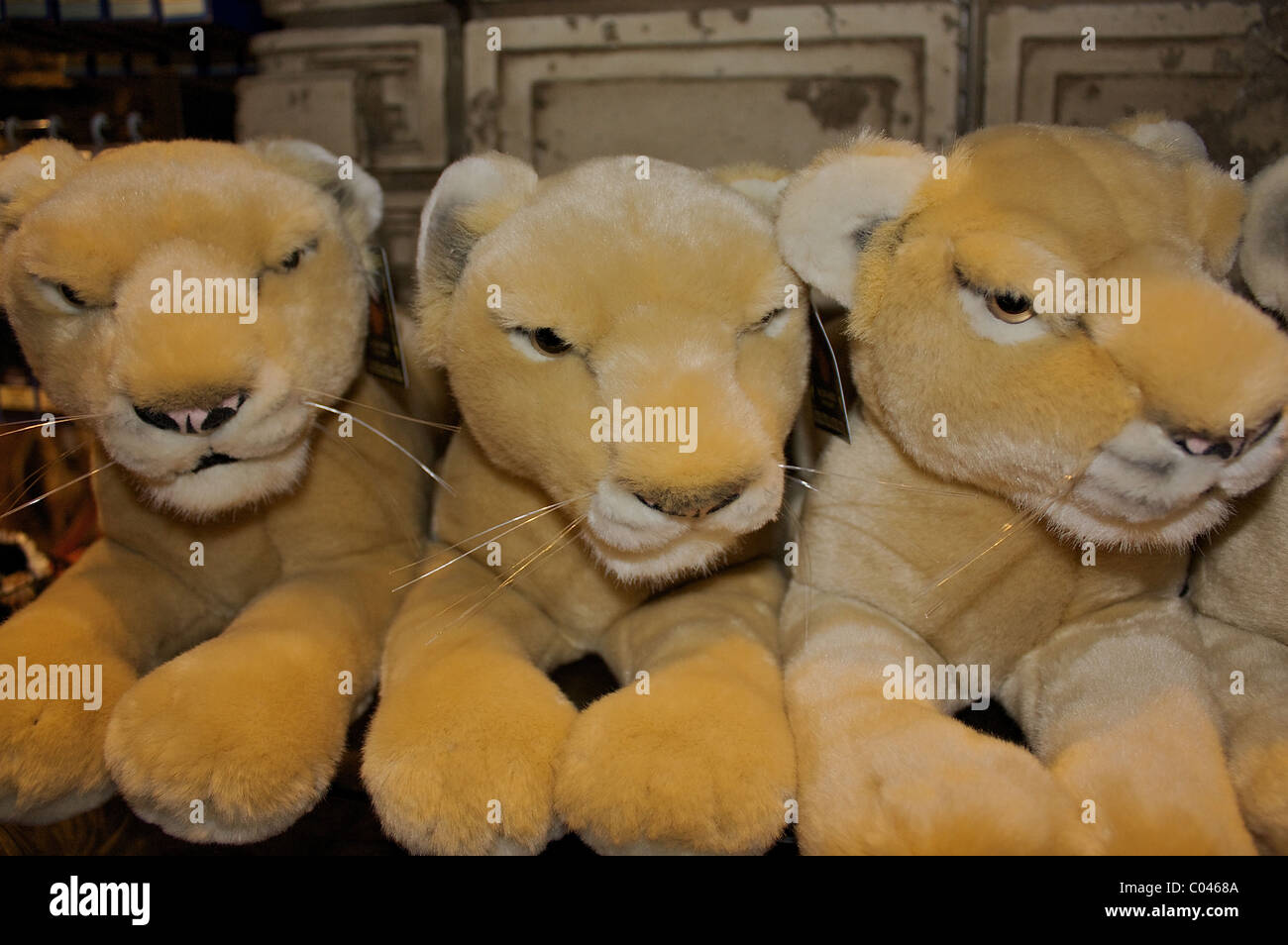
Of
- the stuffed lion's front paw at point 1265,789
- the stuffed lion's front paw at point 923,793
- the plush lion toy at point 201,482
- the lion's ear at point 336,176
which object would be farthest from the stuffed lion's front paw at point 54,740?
the stuffed lion's front paw at point 1265,789

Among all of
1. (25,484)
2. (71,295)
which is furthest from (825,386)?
(25,484)

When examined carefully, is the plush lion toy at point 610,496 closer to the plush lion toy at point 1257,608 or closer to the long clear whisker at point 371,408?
the long clear whisker at point 371,408

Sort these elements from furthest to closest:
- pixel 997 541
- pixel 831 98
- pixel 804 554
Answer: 1. pixel 831 98
2. pixel 804 554
3. pixel 997 541

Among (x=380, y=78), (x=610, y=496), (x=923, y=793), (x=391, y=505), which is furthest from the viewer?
(x=380, y=78)

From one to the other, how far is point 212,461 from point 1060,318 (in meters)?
0.81

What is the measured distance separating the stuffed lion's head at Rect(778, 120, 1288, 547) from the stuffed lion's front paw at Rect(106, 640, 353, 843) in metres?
0.63

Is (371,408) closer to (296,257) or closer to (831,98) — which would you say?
(296,257)

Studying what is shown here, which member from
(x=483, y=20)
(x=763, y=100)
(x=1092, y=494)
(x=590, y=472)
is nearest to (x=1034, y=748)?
(x=1092, y=494)

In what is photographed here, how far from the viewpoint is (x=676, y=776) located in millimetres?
679

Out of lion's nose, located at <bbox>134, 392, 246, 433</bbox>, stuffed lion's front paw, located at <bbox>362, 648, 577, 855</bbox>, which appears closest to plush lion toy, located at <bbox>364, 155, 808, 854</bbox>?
stuffed lion's front paw, located at <bbox>362, 648, 577, 855</bbox>

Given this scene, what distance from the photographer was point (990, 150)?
→ 0.78 m

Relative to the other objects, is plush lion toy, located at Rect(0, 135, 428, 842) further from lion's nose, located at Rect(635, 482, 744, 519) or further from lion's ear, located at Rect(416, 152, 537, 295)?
lion's nose, located at Rect(635, 482, 744, 519)

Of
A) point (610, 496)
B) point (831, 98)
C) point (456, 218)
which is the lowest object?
point (610, 496)
